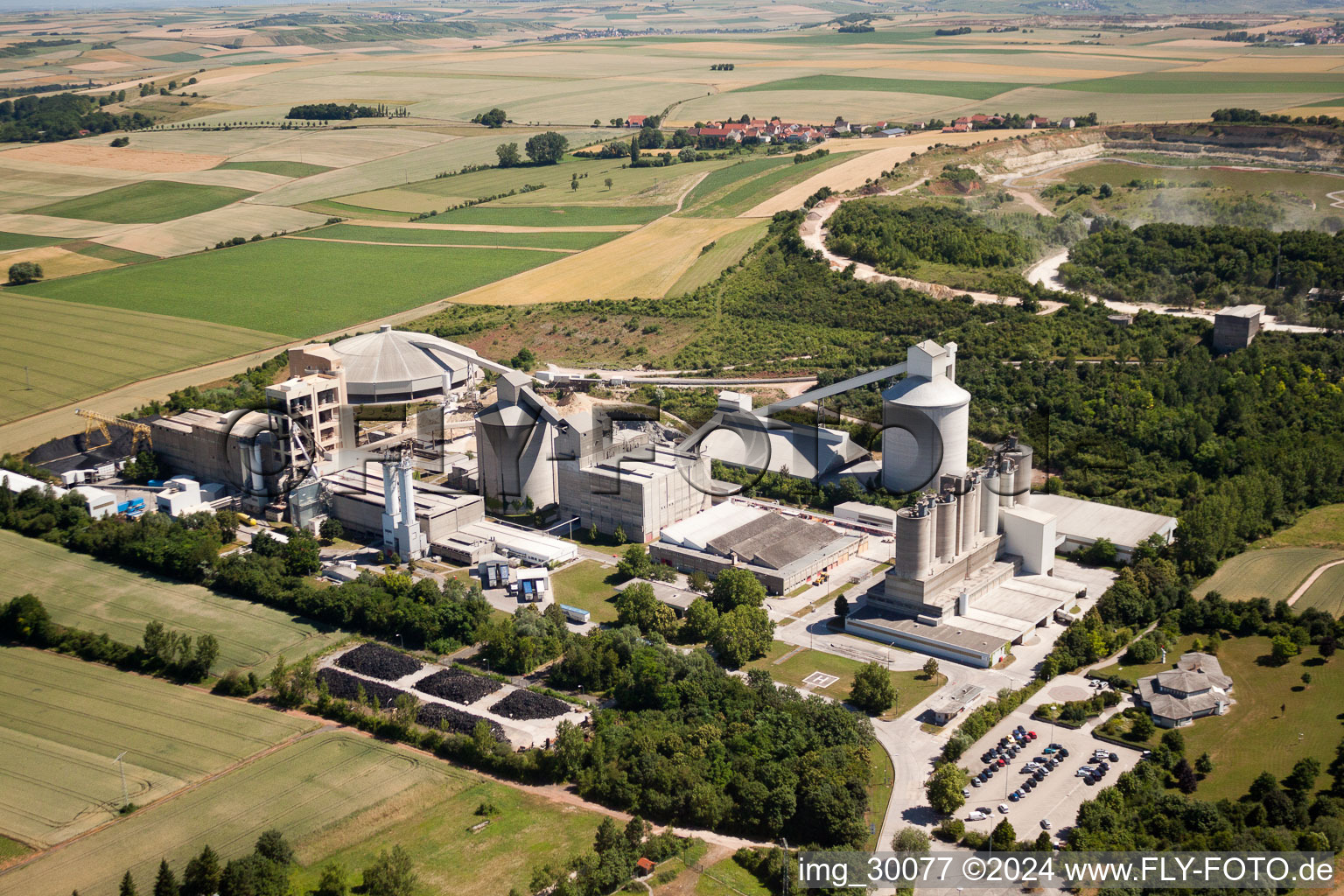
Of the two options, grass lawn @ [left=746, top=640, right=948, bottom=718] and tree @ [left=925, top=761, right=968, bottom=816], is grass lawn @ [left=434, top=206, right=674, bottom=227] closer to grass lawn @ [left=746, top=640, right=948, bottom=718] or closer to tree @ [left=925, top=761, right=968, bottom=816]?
grass lawn @ [left=746, top=640, right=948, bottom=718]

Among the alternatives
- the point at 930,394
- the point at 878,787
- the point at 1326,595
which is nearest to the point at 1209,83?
the point at 930,394

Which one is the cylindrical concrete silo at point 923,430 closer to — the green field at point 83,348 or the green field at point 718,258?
the green field at point 718,258

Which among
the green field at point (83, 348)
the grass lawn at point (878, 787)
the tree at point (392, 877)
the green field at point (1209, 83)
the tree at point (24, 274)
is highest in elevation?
the green field at point (1209, 83)

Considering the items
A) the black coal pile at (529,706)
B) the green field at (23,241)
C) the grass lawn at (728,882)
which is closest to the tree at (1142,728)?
the grass lawn at (728,882)

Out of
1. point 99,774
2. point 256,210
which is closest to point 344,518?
point 99,774

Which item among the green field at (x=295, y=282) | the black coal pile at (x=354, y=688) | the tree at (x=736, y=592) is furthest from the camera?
the green field at (x=295, y=282)
